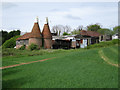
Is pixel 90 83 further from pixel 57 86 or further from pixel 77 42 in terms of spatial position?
pixel 77 42

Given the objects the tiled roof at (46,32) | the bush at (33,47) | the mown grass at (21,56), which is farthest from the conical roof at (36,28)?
the mown grass at (21,56)

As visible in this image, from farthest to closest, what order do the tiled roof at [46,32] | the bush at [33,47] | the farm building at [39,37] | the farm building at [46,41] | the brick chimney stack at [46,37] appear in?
the tiled roof at [46,32] < the brick chimney stack at [46,37] < the farm building at [46,41] < the farm building at [39,37] < the bush at [33,47]

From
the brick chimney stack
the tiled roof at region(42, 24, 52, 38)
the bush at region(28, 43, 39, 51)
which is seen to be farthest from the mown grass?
the tiled roof at region(42, 24, 52, 38)

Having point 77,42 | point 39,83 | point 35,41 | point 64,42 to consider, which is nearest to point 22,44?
point 35,41

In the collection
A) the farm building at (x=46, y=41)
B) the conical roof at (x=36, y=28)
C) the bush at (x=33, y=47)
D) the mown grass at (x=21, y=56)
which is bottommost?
the mown grass at (x=21, y=56)

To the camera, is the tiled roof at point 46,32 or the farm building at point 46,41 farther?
the tiled roof at point 46,32

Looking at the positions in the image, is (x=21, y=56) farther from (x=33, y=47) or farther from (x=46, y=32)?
(x=46, y=32)

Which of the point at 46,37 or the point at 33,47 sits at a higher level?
the point at 46,37

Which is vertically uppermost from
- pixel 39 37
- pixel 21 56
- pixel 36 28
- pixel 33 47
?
pixel 36 28

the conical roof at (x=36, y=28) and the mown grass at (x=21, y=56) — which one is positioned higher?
the conical roof at (x=36, y=28)

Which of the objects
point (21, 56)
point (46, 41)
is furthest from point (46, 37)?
point (21, 56)

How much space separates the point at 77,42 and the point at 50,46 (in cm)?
754

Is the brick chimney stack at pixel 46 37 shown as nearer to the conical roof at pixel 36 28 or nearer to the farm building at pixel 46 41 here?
the farm building at pixel 46 41

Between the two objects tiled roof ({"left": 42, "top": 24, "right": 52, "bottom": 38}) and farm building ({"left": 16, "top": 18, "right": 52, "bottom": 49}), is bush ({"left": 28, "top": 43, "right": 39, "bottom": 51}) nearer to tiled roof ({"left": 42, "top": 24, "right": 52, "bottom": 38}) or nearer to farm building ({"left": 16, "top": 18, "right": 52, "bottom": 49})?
farm building ({"left": 16, "top": 18, "right": 52, "bottom": 49})
